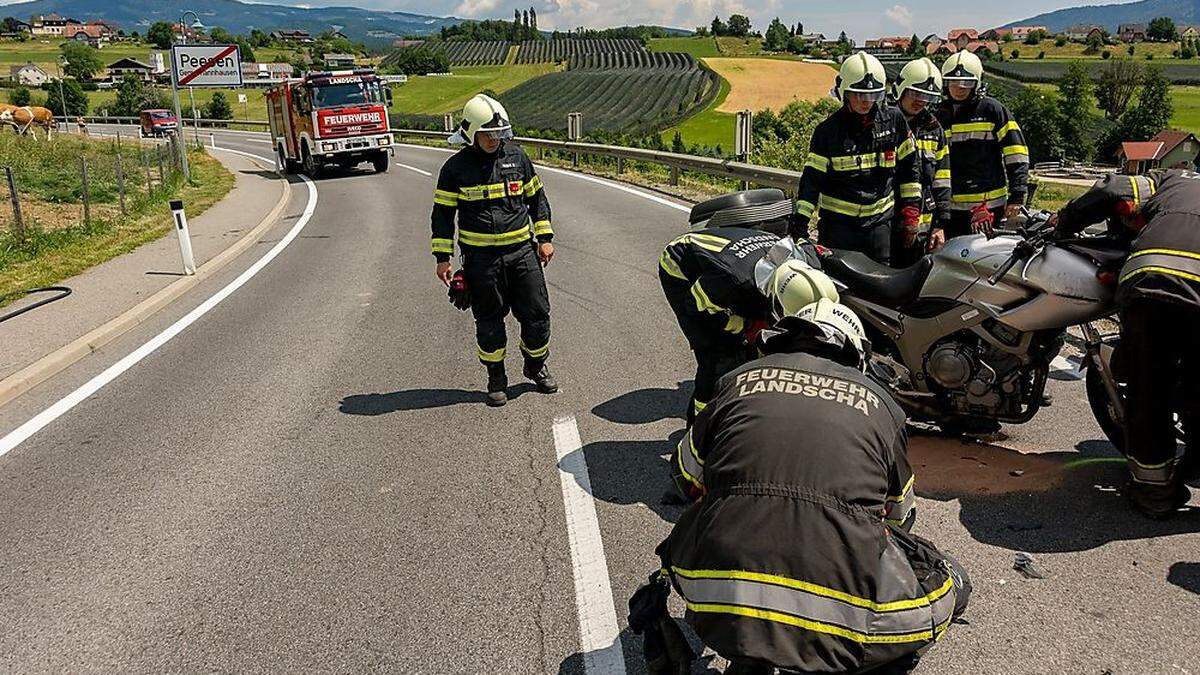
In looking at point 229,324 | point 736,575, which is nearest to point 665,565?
point 736,575

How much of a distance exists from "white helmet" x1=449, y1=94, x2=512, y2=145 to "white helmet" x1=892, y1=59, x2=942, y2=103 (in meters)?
2.80

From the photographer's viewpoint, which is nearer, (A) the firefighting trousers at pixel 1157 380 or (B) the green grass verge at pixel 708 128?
(A) the firefighting trousers at pixel 1157 380

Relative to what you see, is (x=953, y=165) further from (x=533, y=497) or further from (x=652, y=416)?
(x=533, y=497)

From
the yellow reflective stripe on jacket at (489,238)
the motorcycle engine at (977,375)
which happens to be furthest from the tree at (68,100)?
the motorcycle engine at (977,375)

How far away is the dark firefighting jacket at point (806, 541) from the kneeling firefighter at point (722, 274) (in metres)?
1.60

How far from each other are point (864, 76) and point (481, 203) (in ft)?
8.46

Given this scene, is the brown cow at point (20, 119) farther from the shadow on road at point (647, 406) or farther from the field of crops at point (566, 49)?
the field of crops at point (566, 49)

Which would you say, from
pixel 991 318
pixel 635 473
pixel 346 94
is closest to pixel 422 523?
pixel 635 473

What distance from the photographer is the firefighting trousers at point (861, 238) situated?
5961 mm

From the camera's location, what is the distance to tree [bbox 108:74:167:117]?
67912mm

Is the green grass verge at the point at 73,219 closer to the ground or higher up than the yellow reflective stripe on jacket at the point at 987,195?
closer to the ground

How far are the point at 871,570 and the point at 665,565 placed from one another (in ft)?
2.13

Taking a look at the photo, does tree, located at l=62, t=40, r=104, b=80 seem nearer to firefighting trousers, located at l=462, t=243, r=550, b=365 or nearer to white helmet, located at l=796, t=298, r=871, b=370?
firefighting trousers, located at l=462, t=243, r=550, b=365

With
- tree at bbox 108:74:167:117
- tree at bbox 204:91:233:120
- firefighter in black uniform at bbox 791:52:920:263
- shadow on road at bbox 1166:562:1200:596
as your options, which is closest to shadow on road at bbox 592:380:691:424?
firefighter in black uniform at bbox 791:52:920:263
